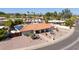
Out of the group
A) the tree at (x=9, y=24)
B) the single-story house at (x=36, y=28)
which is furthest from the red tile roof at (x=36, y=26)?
the tree at (x=9, y=24)

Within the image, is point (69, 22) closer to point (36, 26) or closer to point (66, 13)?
point (66, 13)

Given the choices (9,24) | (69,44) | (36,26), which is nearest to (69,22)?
(69,44)

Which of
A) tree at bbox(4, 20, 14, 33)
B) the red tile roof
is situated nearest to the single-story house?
the red tile roof

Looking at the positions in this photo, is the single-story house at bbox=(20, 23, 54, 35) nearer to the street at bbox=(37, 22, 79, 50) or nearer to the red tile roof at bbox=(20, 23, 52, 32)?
the red tile roof at bbox=(20, 23, 52, 32)

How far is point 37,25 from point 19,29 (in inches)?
7.5

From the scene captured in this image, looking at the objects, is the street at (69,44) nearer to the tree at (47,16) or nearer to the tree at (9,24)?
the tree at (47,16)

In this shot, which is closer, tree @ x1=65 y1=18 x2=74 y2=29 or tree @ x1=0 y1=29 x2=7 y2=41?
tree @ x1=0 y1=29 x2=7 y2=41

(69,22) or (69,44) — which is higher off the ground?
(69,22)

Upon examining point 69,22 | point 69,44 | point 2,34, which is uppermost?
point 69,22
